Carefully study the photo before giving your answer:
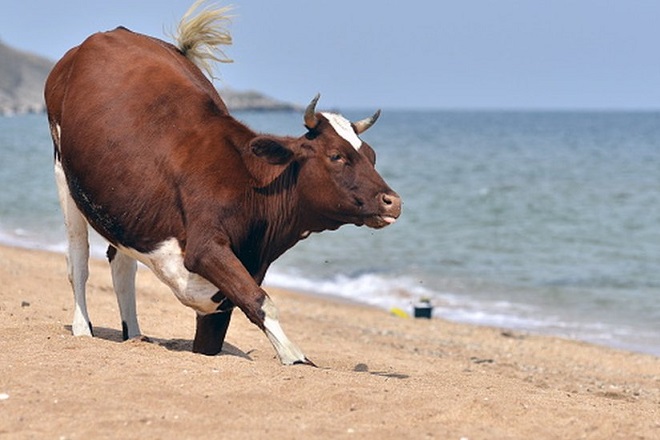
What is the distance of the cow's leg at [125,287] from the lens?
9875 mm

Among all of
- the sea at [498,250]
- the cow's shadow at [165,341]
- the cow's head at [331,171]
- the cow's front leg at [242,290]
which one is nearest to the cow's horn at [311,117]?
the cow's head at [331,171]

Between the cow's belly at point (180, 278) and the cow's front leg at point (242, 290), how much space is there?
0.61 ft

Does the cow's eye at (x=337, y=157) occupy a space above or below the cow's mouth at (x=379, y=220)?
above

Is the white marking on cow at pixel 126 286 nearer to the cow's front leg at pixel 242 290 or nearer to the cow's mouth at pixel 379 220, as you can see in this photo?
the cow's front leg at pixel 242 290

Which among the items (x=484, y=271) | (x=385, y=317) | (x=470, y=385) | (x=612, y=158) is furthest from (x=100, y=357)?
(x=612, y=158)

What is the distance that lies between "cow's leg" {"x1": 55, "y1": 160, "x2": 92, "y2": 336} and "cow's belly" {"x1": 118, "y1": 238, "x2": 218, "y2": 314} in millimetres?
1277

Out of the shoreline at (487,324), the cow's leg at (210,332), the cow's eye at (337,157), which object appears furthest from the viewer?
the shoreline at (487,324)

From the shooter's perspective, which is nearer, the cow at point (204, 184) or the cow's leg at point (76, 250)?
the cow at point (204, 184)

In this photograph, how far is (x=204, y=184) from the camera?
842 cm

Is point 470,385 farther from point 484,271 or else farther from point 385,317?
point 484,271

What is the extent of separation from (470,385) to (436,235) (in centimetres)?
2193

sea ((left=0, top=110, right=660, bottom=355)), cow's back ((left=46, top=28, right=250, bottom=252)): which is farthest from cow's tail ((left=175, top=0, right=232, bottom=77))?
sea ((left=0, top=110, right=660, bottom=355))

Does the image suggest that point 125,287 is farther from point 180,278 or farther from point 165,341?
point 180,278

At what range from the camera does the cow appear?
8.30 m
